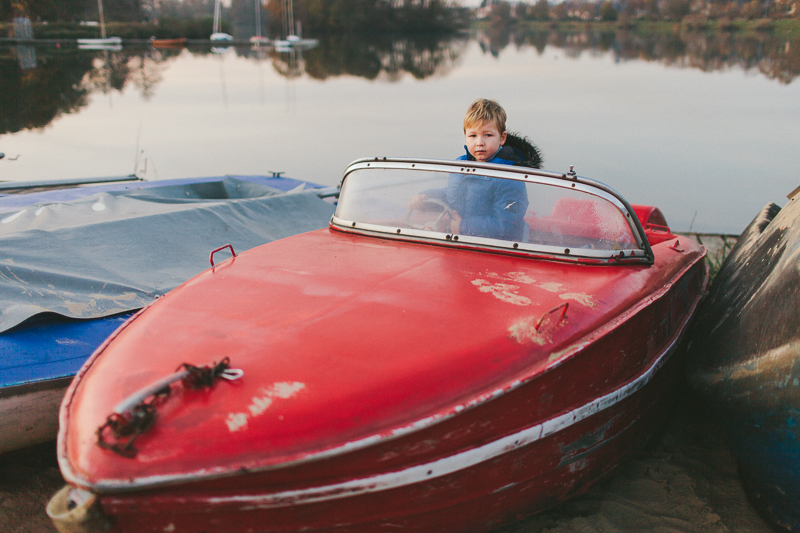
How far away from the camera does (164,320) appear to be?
235cm

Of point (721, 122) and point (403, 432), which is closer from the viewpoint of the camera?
point (403, 432)

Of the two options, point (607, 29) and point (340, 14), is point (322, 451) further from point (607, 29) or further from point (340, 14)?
point (607, 29)

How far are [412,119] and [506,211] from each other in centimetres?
1704

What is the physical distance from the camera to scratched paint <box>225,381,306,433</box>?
174 centimetres

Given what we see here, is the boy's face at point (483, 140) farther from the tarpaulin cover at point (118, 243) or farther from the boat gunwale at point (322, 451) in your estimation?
the tarpaulin cover at point (118, 243)

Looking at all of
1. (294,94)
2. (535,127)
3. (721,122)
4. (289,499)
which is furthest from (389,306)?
(294,94)

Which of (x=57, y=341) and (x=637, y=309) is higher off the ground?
(x=637, y=309)

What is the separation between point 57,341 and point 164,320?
134 cm

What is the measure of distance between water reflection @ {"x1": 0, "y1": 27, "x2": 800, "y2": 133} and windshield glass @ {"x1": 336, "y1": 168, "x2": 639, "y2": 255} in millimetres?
16116

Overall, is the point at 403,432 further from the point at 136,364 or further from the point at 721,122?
the point at 721,122

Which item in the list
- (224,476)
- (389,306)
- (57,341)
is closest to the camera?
(224,476)

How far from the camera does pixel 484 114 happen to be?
349 centimetres

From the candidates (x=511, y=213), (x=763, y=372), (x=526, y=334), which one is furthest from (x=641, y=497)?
(x=511, y=213)

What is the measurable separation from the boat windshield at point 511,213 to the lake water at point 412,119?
478 centimetres
